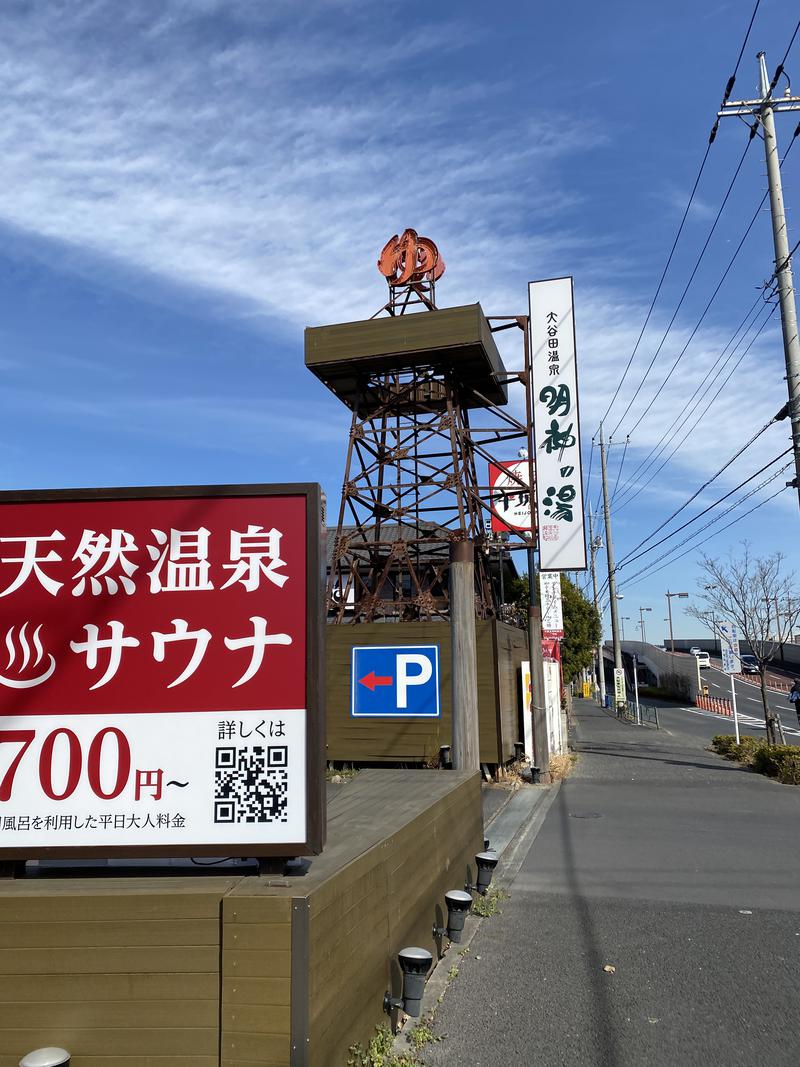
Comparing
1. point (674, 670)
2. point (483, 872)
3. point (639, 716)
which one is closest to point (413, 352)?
point (483, 872)

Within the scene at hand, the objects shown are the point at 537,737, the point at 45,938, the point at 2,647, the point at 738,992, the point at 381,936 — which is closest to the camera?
the point at 45,938

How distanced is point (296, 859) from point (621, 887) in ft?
18.8

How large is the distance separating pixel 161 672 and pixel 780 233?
571 inches

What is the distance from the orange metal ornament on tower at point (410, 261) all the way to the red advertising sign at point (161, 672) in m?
19.8

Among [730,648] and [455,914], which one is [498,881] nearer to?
[455,914]

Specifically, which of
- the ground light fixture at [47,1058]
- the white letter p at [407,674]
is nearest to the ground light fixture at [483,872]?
the ground light fixture at [47,1058]

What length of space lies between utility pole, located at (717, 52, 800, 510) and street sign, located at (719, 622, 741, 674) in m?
10.1

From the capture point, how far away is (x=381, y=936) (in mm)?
4426

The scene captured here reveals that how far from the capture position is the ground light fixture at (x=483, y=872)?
7.46m

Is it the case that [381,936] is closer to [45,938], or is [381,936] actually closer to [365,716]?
[45,938]

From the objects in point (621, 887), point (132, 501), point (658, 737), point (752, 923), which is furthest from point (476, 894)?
point (658, 737)

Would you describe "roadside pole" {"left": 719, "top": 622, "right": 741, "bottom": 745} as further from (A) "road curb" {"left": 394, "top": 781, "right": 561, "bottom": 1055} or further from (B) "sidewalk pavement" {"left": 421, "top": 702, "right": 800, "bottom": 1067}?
(B) "sidewalk pavement" {"left": 421, "top": 702, "right": 800, "bottom": 1067}

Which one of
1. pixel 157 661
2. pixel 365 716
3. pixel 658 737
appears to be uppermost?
pixel 157 661

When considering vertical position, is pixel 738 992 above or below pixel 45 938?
below
